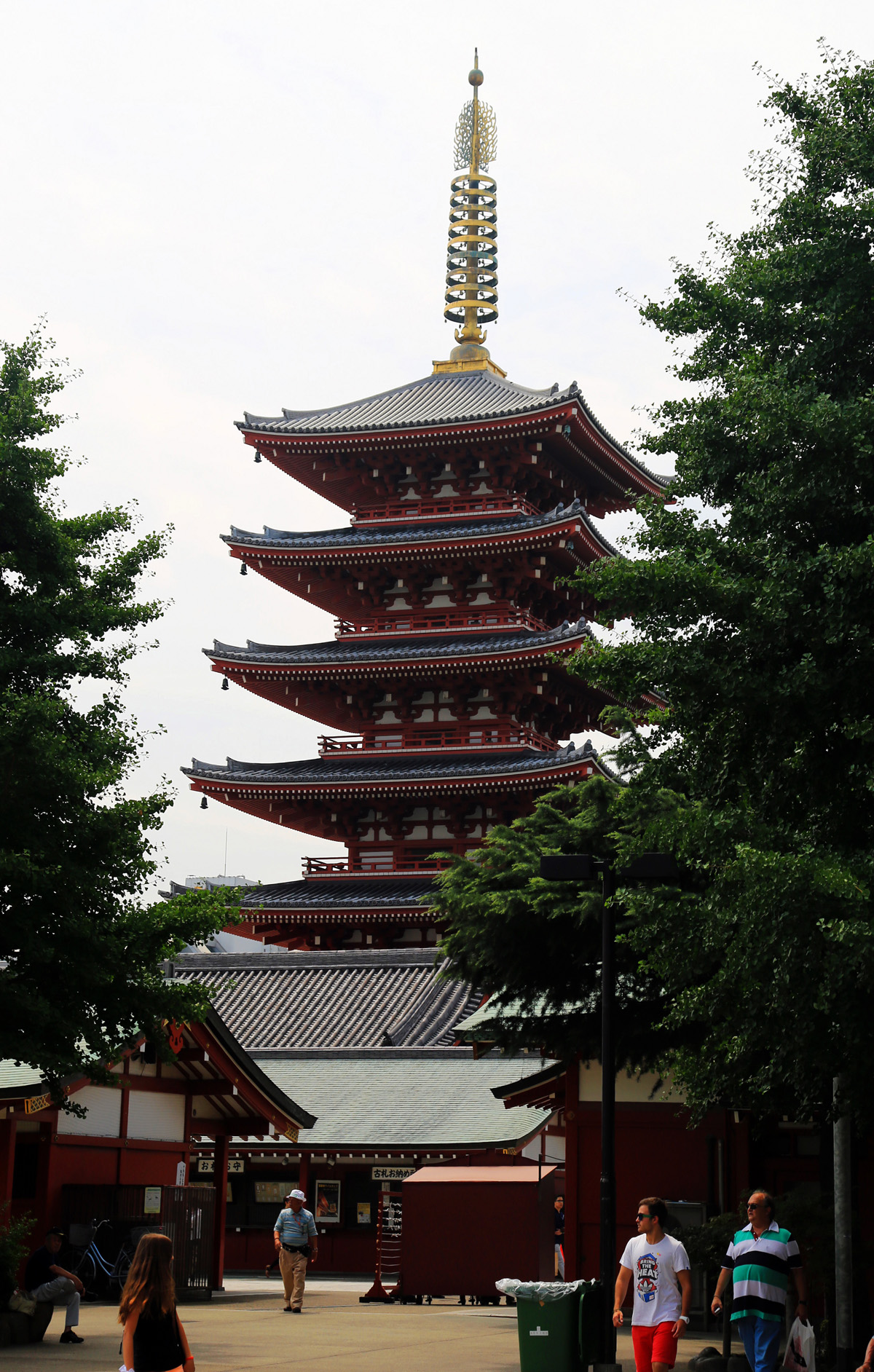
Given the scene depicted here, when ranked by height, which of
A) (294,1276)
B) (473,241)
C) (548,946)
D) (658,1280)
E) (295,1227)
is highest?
(473,241)

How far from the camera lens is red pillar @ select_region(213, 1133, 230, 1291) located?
75.5 ft

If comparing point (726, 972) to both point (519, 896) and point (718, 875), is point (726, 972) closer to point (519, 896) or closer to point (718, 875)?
point (718, 875)

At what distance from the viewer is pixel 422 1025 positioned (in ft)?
111

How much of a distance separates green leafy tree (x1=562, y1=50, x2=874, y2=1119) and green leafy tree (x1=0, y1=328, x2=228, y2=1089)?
5648mm

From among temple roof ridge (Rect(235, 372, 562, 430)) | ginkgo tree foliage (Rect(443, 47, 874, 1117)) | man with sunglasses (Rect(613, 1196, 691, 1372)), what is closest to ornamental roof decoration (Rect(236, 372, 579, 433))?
temple roof ridge (Rect(235, 372, 562, 430))

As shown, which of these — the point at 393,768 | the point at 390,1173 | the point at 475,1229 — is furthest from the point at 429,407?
the point at 475,1229

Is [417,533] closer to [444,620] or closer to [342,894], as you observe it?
[444,620]

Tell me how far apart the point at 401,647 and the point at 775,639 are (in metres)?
29.6

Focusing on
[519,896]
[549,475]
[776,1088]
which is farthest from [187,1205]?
[549,475]

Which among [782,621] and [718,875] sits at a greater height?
[782,621]

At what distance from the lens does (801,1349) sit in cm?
1268

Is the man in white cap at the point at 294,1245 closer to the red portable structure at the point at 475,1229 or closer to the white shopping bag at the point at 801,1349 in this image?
the red portable structure at the point at 475,1229

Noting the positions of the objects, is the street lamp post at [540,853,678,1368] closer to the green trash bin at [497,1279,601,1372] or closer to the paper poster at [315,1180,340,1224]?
the green trash bin at [497,1279,601,1372]

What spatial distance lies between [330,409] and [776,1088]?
33169 millimetres
